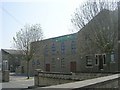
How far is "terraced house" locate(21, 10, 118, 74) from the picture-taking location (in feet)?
101

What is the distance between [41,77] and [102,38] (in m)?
9.00

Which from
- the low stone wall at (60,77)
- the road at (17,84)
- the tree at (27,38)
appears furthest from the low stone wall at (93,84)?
the tree at (27,38)

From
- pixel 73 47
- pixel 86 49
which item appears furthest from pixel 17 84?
pixel 73 47

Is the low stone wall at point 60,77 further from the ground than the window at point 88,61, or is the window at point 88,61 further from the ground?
the window at point 88,61

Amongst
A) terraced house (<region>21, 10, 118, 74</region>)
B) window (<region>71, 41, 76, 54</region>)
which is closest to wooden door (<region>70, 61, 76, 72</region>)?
terraced house (<region>21, 10, 118, 74</region>)

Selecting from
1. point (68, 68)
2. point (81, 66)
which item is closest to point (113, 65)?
point (81, 66)

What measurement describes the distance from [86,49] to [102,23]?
5.77m

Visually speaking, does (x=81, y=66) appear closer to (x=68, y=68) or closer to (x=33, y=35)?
(x=68, y=68)

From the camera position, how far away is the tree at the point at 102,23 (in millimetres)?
30681

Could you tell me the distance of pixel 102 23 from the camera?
103 feet

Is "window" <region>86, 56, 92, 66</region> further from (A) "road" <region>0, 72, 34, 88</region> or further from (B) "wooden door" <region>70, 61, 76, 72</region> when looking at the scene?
(A) "road" <region>0, 72, 34, 88</region>

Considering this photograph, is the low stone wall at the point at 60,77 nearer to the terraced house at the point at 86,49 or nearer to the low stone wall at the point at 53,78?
the low stone wall at the point at 53,78

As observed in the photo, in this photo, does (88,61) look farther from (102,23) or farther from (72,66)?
(102,23)

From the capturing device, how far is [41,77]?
26.3 meters
